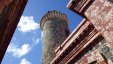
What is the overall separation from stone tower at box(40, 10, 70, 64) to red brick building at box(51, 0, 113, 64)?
22.3 ft

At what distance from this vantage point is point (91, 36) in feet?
25.1

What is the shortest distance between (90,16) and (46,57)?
8.77m

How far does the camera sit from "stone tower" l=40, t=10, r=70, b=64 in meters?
15.7

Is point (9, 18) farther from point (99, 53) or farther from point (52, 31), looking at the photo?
point (52, 31)

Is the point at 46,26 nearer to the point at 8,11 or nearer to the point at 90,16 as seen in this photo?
the point at 90,16

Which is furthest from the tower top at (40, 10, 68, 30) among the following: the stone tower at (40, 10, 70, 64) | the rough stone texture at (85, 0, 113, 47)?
the rough stone texture at (85, 0, 113, 47)

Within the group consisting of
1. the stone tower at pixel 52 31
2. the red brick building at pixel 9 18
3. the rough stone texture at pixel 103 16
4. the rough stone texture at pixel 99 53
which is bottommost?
the rough stone texture at pixel 99 53

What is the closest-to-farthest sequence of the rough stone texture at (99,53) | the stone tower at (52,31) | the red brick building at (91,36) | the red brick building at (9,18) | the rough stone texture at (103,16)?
the red brick building at (9,18), the rough stone texture at (103,16), the red brick building at (91,36), the rough stone texture at (99,53), the stone tower at (52,31)

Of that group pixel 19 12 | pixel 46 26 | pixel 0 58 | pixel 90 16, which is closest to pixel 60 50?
pixel 90 16

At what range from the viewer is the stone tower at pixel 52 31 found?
15.7 meters

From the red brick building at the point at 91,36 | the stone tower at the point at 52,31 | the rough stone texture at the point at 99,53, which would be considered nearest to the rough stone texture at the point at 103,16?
the red brick building at the point at 91,36

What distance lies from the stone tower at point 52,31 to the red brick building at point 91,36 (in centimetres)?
681

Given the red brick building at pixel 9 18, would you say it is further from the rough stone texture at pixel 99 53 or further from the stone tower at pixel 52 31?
the stone tower at pixel 52 31

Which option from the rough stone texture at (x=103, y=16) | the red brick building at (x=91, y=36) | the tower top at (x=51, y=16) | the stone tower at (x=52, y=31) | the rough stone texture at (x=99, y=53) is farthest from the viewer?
the tower top at (x=51, y=16)
